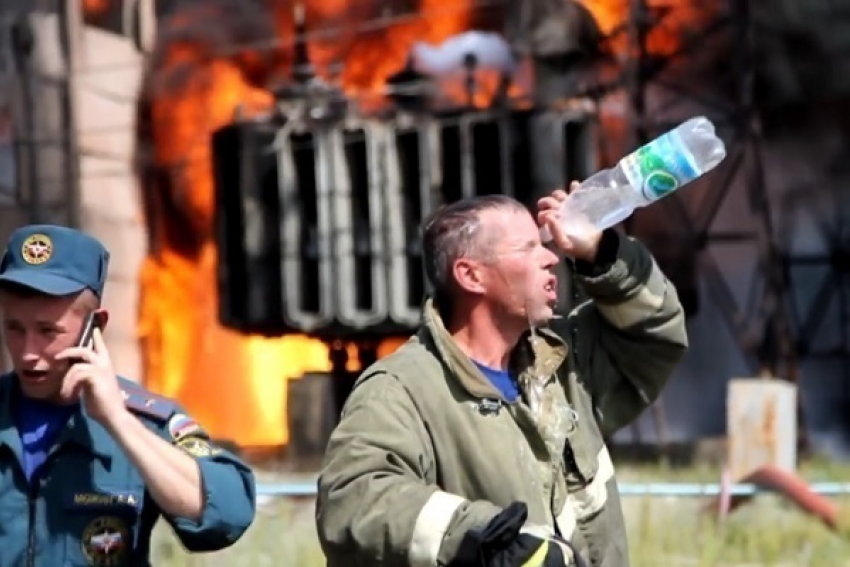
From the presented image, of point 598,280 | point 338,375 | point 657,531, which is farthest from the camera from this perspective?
point 338,375

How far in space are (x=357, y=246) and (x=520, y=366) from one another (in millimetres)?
3712

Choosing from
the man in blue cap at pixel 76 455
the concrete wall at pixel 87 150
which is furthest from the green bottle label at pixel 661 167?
the concrete wall at pixel 87 150

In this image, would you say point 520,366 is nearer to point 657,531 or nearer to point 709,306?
point 657,531

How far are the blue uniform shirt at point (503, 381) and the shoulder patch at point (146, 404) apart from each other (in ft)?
1.69

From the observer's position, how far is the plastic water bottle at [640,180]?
297 centimetres

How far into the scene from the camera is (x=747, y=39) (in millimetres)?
6578

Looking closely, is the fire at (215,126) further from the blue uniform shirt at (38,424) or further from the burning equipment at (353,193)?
the blue uniform shirt at (38,424)

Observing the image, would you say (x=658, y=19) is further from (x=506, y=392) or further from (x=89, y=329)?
(x=89, y=329)

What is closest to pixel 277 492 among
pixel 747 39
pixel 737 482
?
pixel 737 482

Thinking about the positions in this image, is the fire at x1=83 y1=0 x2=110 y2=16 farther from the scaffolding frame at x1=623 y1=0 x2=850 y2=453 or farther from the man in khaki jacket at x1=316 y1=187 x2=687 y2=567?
the man in khaki jacket at x1=316 y1=187 x2=687 y2=567

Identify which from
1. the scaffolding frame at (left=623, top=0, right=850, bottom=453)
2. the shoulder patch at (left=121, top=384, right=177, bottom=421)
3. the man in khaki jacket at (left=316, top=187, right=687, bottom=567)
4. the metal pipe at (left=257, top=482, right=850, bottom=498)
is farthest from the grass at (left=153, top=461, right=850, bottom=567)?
the shoulder patch at (left=121, top=384, right=177, bottom=421)

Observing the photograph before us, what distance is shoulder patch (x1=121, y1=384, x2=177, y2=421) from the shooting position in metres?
2.73

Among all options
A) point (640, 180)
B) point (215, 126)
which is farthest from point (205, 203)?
point (640, 180)

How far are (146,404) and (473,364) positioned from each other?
53cm
